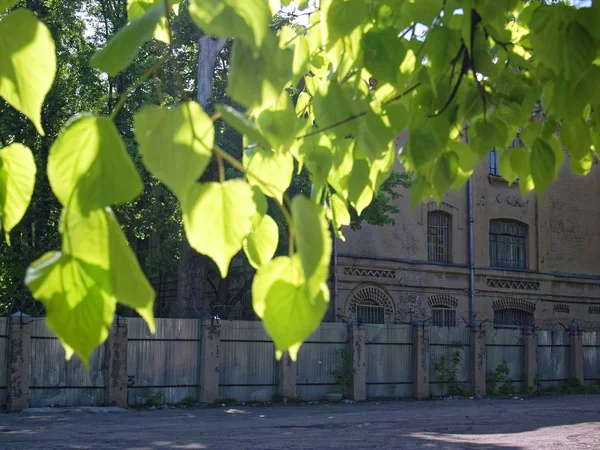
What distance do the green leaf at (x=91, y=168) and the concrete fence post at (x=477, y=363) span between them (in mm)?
23032

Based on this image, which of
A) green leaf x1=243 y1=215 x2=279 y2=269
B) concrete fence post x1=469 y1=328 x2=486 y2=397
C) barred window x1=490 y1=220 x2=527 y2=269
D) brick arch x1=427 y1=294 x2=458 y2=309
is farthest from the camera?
barred window x1=490 y1=220 x2=527 y2=269

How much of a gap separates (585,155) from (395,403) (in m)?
18.6

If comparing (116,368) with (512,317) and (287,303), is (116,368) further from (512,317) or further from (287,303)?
(287,303)

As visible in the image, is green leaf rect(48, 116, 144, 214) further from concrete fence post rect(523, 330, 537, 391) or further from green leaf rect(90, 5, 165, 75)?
concrete fence post rect(523, 330, 537, 391)

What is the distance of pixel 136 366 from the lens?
59.5ft

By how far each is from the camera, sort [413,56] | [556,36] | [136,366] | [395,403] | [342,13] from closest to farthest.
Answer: [342,13] < [556,36] < [413,56] < [136,366] < [395,403]

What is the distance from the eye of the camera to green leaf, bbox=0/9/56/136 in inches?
47.1

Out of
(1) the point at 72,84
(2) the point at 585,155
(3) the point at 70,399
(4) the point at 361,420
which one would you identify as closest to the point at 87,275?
(2) the point at 585,155

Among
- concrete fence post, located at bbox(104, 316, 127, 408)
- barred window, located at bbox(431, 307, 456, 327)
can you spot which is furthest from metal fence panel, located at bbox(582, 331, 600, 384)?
concrete fence post, located at bbox(104, 316, 127, 408)

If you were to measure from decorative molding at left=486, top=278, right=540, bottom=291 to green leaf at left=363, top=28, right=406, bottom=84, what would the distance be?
26.9m

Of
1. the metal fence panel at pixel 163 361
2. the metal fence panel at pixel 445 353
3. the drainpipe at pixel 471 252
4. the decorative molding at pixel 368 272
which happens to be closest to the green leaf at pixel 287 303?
the metal fence panel at pixel 163 361

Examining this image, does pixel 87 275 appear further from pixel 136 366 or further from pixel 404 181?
pixel 404 181

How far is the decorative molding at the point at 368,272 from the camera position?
2525 centimetres

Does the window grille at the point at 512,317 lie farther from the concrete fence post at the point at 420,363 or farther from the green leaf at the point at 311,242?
the green leaf at the point at 311,242
